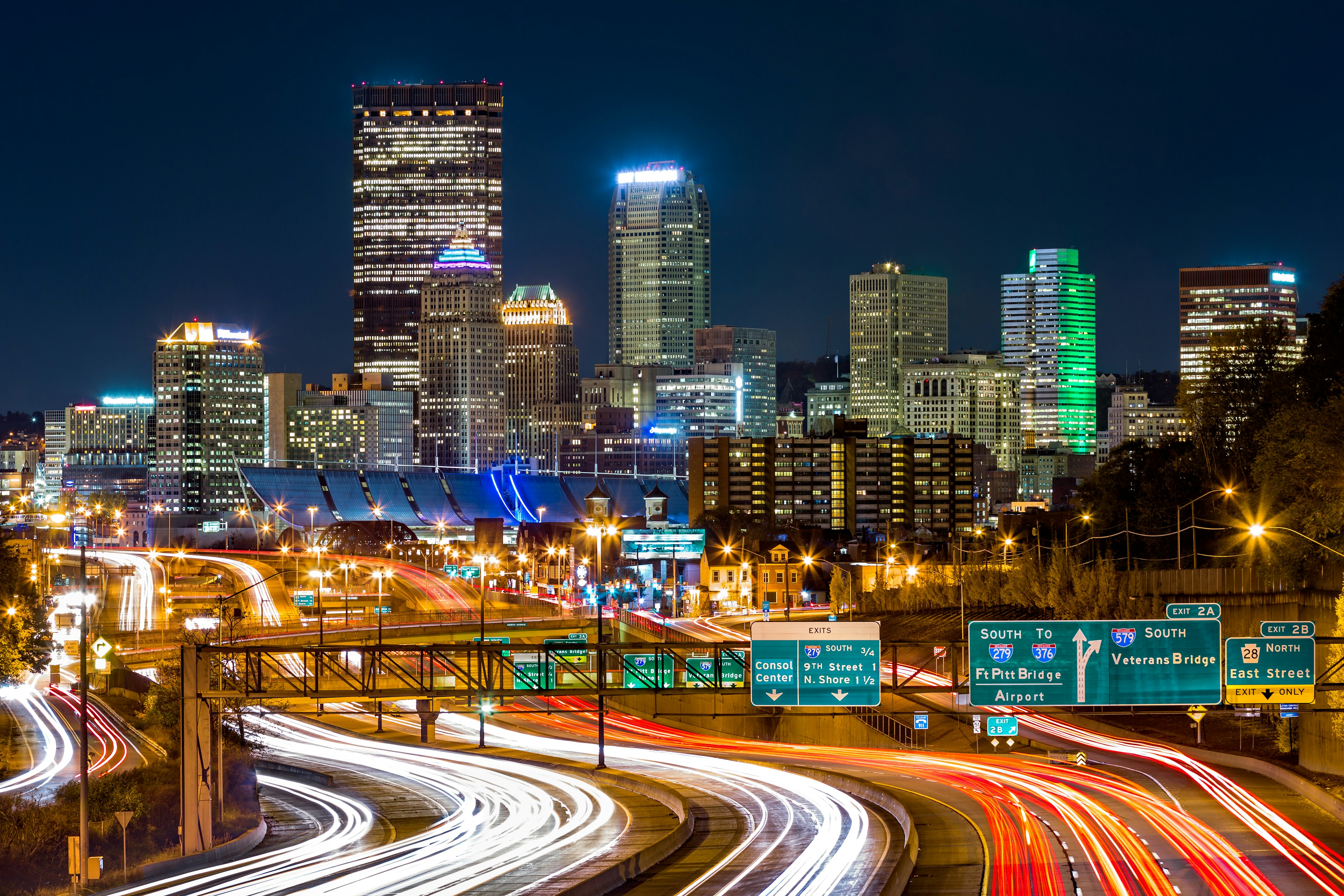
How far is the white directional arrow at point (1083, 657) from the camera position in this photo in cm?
4228

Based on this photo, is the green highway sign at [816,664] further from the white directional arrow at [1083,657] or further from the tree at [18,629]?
the tree at [18,629]

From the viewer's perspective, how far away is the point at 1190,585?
78562 mm

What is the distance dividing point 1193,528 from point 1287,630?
31.9 metres

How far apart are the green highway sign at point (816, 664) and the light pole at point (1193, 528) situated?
2162 cm

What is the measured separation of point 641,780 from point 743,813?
7741mm

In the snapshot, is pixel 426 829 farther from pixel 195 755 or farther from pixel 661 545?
pixel 661 545

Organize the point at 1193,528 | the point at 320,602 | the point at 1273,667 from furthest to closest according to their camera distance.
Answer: the point at 320,602
the point at 1193,528
the point at 1273,667

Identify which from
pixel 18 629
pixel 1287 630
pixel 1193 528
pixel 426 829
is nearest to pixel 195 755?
pixel 426 829

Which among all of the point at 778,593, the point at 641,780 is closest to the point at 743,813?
the point at 641,780

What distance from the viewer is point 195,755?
44625 mm

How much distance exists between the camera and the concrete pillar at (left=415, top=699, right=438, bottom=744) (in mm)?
79562

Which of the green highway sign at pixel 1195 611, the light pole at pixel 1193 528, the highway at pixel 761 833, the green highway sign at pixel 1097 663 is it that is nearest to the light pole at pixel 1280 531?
the light pole at pixel 1193 528

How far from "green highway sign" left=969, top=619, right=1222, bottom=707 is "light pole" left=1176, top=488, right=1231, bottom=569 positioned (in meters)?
16.3

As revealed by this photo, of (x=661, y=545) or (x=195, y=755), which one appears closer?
(x=195, y=755)
